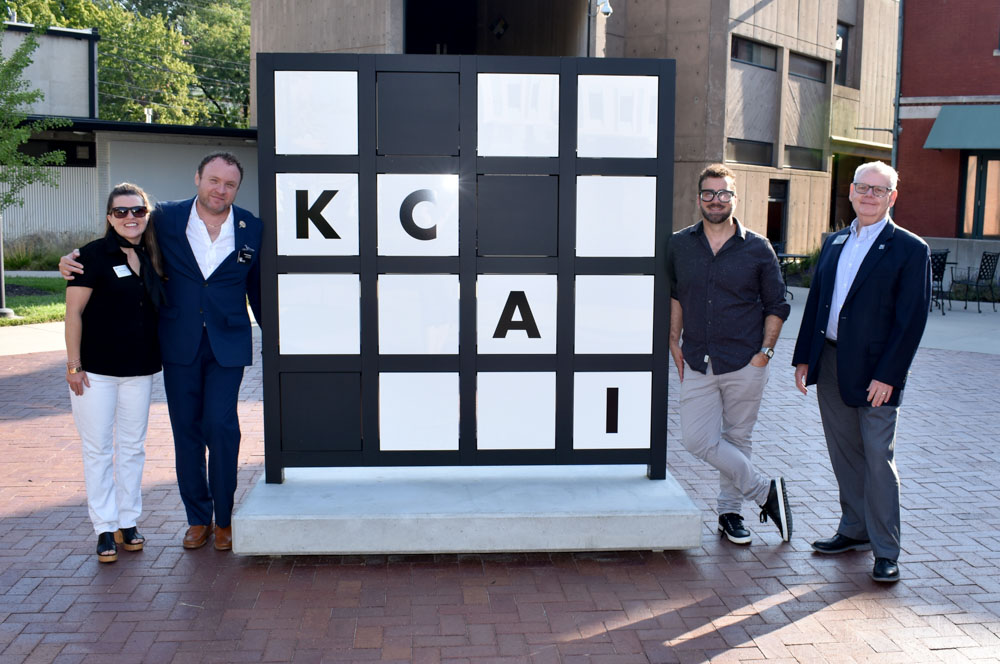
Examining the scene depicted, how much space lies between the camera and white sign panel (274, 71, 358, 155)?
4949 mm

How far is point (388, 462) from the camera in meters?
5.21

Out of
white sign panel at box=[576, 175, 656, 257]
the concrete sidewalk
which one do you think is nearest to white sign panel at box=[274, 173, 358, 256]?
white sign panel at box=[576, 175, 656, 257]

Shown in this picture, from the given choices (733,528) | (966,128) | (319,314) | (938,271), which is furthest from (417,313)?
(966,128)

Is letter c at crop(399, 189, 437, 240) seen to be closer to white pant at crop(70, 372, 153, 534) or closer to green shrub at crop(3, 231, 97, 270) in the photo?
white pant at crop(70, 372, 153, 534)

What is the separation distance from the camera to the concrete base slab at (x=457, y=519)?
477cm

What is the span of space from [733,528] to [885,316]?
1414mm

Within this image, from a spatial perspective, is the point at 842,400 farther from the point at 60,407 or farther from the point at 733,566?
the point at 60,407

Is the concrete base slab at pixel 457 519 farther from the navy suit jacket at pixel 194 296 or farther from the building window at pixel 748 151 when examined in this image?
the building window at pixel 748 151

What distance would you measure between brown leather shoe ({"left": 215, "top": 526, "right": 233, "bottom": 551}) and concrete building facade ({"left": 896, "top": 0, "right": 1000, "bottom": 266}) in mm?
19396

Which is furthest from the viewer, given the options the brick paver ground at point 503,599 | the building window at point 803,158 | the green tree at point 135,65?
the green tree at point 135,65

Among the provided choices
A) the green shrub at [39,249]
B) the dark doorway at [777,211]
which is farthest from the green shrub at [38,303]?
the dark doorway at [777,211]

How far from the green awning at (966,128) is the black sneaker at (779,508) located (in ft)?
58.3

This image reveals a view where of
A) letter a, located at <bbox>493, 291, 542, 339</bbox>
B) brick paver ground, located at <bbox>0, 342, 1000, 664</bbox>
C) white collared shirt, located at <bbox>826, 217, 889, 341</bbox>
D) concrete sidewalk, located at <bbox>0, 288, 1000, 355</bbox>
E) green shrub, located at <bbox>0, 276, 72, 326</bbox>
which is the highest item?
white collared shirt, located at <bbox>826, 217, 889, 341</bbox>

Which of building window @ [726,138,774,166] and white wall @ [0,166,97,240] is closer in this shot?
white wall @ [0,166,97,240]
